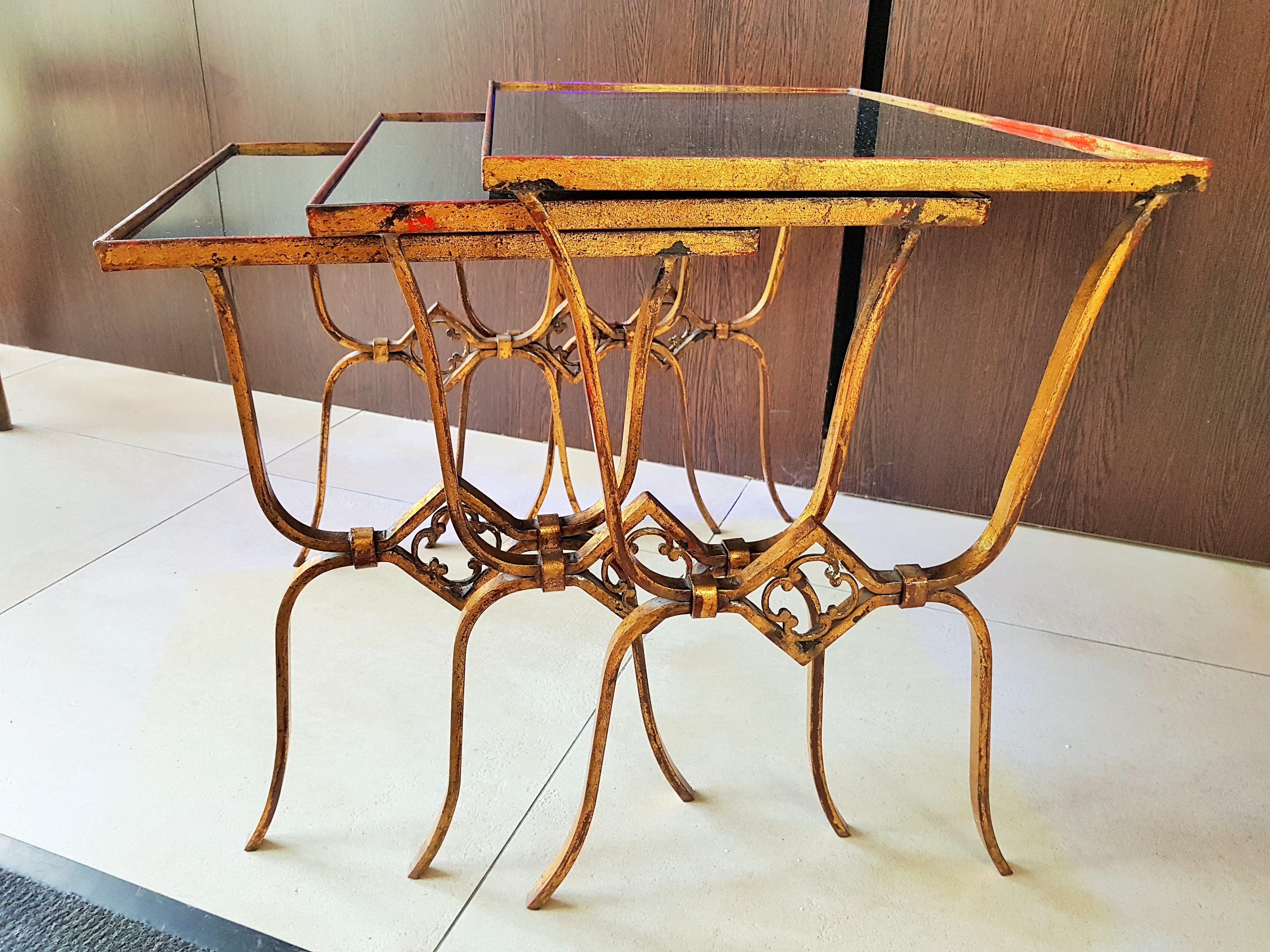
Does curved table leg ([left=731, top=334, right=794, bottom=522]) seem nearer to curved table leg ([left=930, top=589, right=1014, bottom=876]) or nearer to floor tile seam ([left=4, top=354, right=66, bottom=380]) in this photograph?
curved table leg ([left=930, top=589, right=1014, bottom=876])

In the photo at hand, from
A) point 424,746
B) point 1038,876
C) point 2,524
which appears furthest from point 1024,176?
point 2,524

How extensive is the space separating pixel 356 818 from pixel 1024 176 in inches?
41.7

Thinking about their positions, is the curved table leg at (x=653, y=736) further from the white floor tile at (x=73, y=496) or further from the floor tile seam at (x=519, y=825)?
the white floor tile at (x=73, y=496)

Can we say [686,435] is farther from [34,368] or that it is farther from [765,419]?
[34,368]

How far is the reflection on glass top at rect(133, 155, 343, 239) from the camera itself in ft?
3.20

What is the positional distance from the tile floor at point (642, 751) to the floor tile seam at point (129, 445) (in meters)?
0.20

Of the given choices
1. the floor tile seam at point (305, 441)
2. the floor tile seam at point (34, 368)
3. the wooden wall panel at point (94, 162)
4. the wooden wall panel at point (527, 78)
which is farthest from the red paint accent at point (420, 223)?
the floor tile seam at point (34, 368)

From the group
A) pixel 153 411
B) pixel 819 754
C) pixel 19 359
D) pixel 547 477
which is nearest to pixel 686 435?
pixel 547 477

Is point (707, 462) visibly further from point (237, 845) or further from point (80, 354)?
point (80, 354)

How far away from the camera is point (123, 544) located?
1.89m

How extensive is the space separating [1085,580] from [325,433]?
1.45 meters

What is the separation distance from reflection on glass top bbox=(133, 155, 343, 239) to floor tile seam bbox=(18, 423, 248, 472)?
1.06 metres

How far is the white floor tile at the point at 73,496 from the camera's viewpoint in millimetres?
1830

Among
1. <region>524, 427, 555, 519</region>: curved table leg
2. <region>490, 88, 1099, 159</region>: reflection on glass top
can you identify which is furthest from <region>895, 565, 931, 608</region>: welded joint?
<region>524, 427, 555, 519</region>: curved table leg
